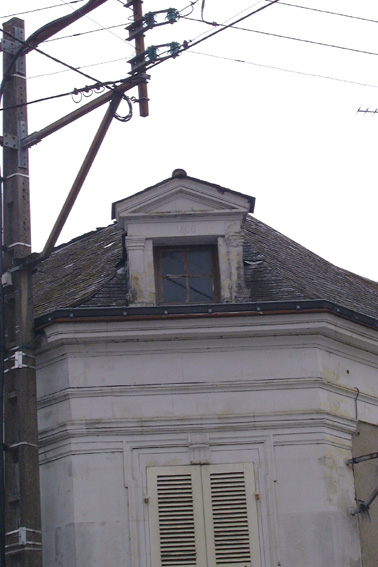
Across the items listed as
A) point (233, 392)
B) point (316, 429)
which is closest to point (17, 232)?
point (233, 392)

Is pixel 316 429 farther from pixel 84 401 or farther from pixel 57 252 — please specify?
pixel 57 252

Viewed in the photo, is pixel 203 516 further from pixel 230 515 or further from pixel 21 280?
pixel 21 280

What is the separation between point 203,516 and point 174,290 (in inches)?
129

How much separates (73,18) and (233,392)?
18.3ft

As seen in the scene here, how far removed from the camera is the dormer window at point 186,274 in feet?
58.6

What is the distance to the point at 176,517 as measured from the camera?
1652 cm

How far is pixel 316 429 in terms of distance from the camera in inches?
669

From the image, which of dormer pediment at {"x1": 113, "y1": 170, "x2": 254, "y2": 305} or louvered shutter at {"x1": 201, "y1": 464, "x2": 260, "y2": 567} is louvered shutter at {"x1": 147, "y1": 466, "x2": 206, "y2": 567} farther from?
dormer pediment at {"x1": 113, "y1": 170, "x2": 254, "y2": 305}

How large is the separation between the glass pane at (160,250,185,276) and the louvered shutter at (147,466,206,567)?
2.93 metres

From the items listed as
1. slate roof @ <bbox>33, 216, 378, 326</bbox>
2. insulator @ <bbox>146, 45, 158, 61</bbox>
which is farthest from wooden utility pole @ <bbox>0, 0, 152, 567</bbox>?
slate roof @ <bbox>33, 216, 378, 326</bbox>

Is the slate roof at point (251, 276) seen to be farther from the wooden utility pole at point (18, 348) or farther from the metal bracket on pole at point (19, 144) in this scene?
the metal bracket on pole at point (19, 144)

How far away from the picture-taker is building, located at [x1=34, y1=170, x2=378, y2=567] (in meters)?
16.4

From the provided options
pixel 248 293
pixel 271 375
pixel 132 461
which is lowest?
pixel 132 461

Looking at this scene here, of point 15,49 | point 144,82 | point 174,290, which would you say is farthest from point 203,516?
point 15,49
